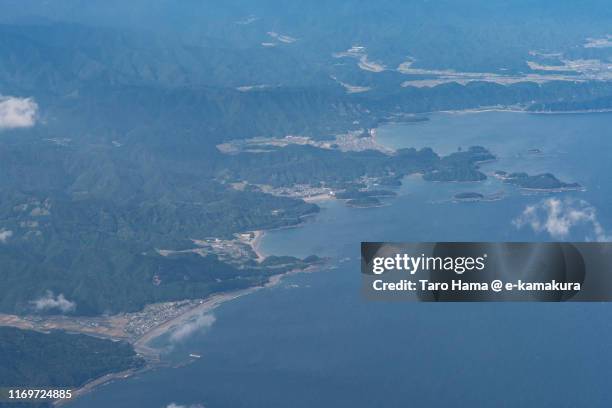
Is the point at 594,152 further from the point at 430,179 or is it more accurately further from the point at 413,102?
the point at 413,102

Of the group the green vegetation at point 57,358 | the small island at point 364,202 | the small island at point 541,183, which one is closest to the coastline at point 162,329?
the green vegetation at point 57,358

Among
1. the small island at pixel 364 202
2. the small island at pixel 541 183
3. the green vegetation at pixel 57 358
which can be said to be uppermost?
the small island at pixel 541 183

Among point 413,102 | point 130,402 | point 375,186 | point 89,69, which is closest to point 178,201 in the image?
point 375,186

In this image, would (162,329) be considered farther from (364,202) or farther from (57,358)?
(364,202)

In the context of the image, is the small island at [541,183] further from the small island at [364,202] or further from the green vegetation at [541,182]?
the small island at [364,202]

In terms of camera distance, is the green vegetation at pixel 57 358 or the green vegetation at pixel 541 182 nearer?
the green vegetation at pixel 57 358

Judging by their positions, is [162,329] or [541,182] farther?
[541,182]

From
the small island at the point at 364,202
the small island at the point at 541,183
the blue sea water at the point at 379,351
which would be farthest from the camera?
the small island at the point at 541,183

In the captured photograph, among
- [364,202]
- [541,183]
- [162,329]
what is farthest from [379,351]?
[541,183]

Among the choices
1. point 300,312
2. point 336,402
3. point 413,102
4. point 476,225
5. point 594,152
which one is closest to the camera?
point 336,402

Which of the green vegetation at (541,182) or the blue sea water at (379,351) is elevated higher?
the green vegetation at (541,182)

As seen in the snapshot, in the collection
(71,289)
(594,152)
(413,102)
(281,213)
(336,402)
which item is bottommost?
(336,402)
